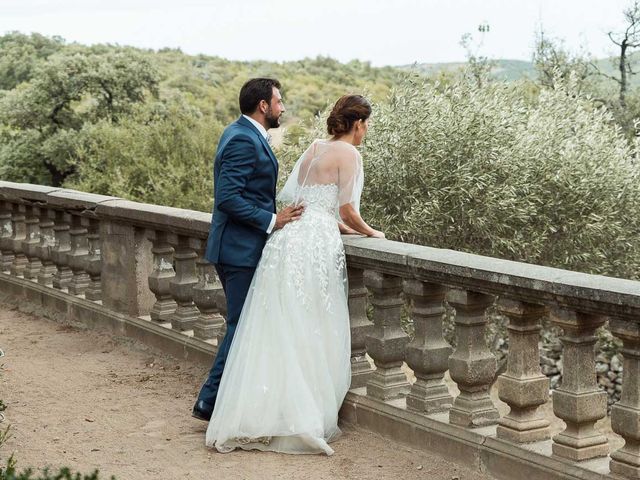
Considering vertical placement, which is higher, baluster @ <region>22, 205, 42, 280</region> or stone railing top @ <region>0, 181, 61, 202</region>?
stone railing top @ <region>0, 181, 61, 202</region>

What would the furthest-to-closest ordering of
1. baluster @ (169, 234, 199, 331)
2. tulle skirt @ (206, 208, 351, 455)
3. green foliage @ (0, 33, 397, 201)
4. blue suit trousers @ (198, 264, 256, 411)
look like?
green foliage @ (0, 33, 397, 201) < baluster @ (169, 234, 199, 331) < blue suit trousers @ (198, 264, 256, 411) < tulle skirt @ (206, 208, 351, 455)

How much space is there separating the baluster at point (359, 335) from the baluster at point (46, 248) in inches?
172

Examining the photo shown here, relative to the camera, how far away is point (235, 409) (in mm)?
5434

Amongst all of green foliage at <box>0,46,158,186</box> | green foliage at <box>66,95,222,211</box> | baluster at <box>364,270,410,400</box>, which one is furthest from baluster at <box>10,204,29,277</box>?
green foliage at <box>0,46,158,186</box>

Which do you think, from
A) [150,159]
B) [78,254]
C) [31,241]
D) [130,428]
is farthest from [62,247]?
[150,159]

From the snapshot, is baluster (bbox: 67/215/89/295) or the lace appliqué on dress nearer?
the lace appliqué on dress

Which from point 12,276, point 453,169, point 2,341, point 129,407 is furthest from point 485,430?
point 453,169

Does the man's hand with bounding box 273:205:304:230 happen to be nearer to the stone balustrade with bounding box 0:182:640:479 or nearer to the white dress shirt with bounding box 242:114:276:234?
the white dress shirt with bounding box 242:114:276:234

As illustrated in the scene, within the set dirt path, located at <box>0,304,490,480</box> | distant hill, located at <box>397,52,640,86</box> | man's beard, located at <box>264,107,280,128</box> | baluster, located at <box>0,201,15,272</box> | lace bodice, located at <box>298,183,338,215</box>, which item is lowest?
dirt path, located at <box>0,304,490,480</box>

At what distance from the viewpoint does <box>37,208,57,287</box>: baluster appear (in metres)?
9.43

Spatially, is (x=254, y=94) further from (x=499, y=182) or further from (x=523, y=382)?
(x=499, y=182)

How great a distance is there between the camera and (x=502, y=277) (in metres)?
4.55

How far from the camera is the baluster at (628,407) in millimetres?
4047

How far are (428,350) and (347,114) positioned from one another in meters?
1.34
